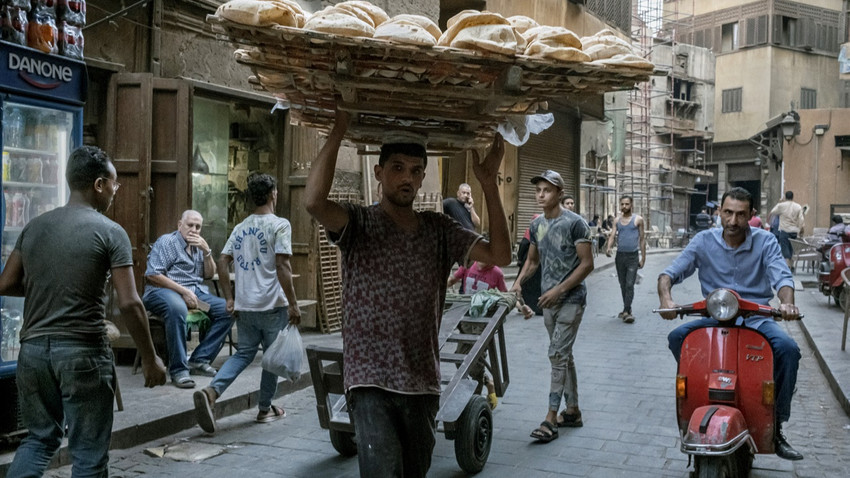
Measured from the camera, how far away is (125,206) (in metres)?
8.20

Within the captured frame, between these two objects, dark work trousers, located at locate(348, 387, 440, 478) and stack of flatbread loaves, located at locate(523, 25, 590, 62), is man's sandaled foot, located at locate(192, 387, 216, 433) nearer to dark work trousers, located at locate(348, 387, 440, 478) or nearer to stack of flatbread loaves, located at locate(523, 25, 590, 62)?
dark work trousers, located at locate(348, 387, 440, 478)

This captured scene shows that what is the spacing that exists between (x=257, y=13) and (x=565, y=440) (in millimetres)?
4327

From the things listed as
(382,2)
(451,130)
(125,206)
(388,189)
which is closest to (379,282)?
(388,189)

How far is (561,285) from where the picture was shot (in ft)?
19.7

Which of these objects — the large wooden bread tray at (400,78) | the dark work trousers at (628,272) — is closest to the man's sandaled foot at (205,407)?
the large wooden bread tray at (400,78)

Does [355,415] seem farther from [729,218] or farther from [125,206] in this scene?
[125,206]

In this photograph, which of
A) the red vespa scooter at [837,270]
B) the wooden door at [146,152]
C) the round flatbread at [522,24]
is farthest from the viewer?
the red vespa scooter at [837,270]

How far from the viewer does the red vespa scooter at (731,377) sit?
4523mm

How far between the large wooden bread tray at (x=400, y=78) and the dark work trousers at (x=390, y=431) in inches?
47.7

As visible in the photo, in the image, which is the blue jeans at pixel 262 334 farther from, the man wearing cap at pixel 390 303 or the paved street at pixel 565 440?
the man wearing cap at pixel 390 303

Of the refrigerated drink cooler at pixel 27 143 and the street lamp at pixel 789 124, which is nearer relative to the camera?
the refrigerated drink cooler at pixel 27 143

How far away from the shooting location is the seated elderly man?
7359mm

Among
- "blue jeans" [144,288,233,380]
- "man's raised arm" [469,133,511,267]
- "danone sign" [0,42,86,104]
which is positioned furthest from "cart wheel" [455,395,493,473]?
"danone sign" [0,42,86,104]

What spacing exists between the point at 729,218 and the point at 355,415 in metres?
3.06
